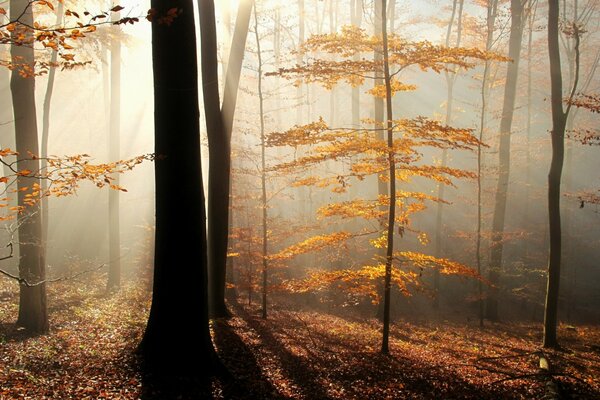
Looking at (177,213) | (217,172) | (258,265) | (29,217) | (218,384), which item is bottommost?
(218,384)

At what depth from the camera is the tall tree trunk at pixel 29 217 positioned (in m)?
9.50

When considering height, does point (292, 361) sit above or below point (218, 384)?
below

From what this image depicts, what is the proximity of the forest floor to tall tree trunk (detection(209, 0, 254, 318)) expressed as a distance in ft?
3.15

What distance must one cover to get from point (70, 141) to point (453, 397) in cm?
3682

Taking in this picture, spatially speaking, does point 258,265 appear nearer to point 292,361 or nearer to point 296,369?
point 292,361

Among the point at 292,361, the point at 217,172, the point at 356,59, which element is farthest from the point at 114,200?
the point at 356,59

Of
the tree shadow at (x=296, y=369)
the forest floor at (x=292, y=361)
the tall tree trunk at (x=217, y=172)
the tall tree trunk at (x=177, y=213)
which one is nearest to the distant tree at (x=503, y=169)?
the forest floor at (x=292, y=361)

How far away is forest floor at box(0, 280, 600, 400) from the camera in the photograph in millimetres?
5840

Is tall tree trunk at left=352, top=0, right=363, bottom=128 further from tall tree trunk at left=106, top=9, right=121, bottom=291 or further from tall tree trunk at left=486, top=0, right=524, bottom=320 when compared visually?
tall tree trunk at left=106, top=9, right=121, bottom=291

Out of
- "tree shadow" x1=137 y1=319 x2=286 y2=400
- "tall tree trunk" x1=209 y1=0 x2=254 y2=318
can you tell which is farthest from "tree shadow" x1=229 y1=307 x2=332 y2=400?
"tall tree trunk" x1=209 y1=0 x2=254 y2=318

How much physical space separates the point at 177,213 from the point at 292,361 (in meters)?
3.86

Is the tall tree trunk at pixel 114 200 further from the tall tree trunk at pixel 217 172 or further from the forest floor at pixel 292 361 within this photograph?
the tall tree trunk at pixel 217 172

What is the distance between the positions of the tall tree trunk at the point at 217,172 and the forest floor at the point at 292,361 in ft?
3.15

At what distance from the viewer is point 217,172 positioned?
411 inches
